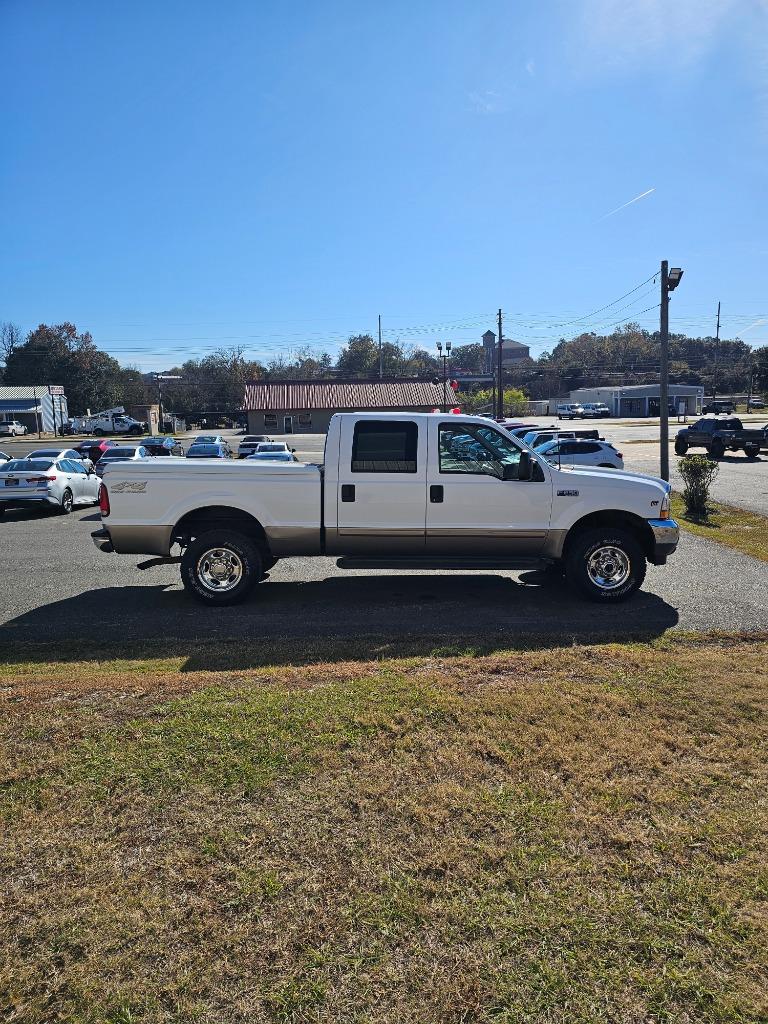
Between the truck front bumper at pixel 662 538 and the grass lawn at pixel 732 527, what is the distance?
9.62 ft

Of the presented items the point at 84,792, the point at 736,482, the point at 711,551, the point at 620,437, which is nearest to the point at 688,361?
the point at 620,437

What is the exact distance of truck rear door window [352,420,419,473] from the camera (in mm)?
7172

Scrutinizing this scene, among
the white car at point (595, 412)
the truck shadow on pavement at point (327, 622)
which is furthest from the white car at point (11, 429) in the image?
the truck shadow on pavement at point (327, 622)

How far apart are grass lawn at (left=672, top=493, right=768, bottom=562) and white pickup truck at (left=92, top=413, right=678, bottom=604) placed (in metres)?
3.62

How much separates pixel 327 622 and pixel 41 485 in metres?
11.1

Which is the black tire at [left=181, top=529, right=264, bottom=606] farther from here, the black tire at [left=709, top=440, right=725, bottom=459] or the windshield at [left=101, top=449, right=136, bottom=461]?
the black tire at [left=709, top=440, right=725, bottom=459]

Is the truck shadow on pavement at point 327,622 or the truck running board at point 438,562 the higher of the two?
the truck running board at point 438,562

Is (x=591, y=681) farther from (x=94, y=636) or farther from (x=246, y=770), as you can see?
(x=94, y=636)

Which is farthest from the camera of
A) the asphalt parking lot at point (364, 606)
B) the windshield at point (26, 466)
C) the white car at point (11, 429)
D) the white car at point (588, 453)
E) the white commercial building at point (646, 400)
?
the white commercial building at point (646, 400)

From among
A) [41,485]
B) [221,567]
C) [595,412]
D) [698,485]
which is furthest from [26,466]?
[595,412]

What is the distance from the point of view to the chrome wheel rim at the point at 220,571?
7141mm

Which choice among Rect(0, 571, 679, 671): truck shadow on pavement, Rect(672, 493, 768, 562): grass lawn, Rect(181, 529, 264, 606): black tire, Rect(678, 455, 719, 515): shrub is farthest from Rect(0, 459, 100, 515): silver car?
Rect(678, 455, 719, 515): shrub

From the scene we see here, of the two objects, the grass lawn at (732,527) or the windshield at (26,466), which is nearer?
the grass lawn at (732,527)

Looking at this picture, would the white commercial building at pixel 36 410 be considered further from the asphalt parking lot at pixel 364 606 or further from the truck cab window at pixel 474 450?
the truck cab window at pixel 474 450
